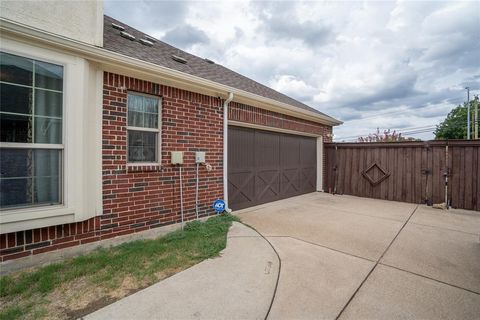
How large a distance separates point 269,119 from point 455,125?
37429 millimetres

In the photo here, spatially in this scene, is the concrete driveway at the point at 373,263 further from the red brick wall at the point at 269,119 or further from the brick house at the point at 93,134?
the red brick wall at the point at 269,119

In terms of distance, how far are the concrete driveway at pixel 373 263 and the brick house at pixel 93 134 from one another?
6.59ft

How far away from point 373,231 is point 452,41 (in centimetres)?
714

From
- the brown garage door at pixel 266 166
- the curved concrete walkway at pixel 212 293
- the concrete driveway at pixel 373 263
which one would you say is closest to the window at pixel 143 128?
the brown garage door at pixel 266 166

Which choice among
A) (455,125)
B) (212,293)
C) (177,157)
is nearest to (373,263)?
(212,293)

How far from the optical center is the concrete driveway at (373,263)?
2029mm

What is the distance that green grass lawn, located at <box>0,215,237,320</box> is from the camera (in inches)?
78.3

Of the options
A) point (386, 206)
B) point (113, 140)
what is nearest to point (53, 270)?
point (113, 140)

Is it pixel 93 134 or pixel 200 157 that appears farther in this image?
pixel 200 157

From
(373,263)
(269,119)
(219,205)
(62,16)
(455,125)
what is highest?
(455,125)

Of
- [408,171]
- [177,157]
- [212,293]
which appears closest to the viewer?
[212,293]

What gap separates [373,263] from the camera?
2.91 meters

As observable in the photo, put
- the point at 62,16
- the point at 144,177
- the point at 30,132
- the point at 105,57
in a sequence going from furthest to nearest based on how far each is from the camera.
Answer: the point at 144,177
the point at 105,57
the point at 62,16
the point at 30,132

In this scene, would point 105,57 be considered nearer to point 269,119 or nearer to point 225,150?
point 225,150
